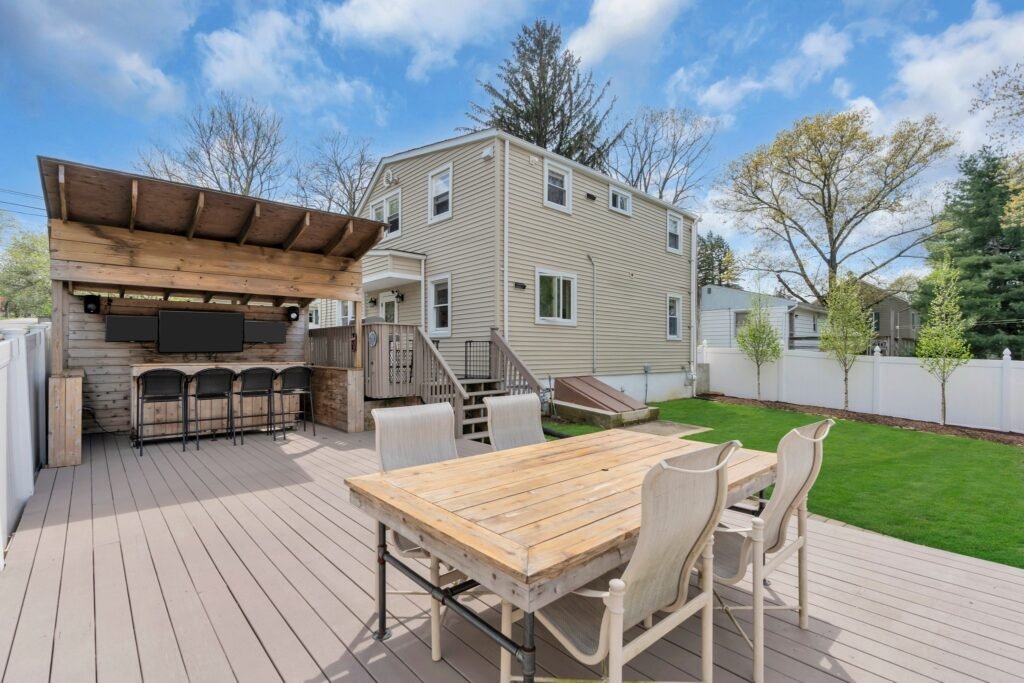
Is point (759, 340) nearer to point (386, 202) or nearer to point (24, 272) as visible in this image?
point (386, 202)

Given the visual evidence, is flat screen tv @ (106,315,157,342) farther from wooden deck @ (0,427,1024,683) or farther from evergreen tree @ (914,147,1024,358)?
evergreen tree @ (914,147,1024,358)

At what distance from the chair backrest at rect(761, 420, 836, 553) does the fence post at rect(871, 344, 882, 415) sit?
996cm

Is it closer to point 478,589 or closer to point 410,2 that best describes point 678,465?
point 478,589

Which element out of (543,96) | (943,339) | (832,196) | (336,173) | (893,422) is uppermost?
(543,96)

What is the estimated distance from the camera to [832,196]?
17094 mm

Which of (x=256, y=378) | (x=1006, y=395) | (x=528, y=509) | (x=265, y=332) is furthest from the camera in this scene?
(x=1006, y=395)

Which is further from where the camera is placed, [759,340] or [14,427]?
[759,340]

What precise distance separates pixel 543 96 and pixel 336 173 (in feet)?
29.9

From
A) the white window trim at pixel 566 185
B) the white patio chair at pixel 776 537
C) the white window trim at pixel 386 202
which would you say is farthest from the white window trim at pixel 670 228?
the white patio chair at pixel 776 537

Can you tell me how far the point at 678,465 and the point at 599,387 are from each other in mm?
8907

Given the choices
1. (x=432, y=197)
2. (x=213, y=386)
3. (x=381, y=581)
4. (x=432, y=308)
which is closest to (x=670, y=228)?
(x=432, y=197)

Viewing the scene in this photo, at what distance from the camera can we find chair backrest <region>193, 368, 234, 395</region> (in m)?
6.03

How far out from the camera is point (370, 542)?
3.06 m

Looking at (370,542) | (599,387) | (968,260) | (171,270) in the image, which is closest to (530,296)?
(599,387)
